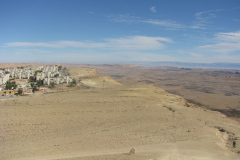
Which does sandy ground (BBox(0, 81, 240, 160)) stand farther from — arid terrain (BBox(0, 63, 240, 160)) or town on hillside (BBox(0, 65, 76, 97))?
town on hillside (BBox(0, 65, 76, 97))

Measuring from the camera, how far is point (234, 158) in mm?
12828

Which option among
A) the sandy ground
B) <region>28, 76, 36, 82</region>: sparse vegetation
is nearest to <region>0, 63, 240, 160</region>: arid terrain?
the sandy ground

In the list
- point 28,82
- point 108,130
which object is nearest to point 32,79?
point 28,82

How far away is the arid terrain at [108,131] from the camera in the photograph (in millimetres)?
13391

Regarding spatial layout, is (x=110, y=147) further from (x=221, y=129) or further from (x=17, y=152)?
(x=221, y=129)

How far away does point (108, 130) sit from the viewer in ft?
59.0

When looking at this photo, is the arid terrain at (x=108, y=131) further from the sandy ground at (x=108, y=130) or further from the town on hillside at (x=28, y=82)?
the town on hillside at (x=28, y=82)

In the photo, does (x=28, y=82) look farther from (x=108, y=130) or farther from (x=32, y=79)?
(x=108, y=130)

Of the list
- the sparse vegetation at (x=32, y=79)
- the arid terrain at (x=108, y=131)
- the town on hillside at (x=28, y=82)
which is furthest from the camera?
the sparse vegetation at (x=32, y=79)

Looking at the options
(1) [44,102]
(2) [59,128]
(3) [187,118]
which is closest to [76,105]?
(1) [44,102]

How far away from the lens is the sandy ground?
1345cm

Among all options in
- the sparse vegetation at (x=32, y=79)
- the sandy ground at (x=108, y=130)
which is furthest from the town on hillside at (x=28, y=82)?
the sandy ground at (x=108, y=130)

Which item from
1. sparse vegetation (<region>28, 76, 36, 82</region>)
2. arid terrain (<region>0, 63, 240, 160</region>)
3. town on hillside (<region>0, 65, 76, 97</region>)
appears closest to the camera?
arid terrain (<region>0, 63, 240, 160</region>)

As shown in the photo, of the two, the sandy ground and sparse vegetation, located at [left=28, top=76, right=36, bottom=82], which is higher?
sparse vegetation, located at [left=28, top=76, right=36, bottom=82]
